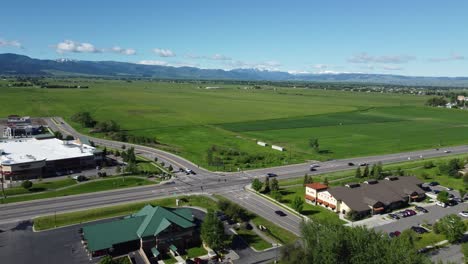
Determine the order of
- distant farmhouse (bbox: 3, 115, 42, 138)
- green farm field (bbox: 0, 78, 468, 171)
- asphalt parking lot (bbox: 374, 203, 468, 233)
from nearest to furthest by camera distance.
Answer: asphalt parking lot (bbox: 374, 203, 468, 233), green farm field (bbox: 0, 78, 468, 171), distant farmhouse (bbox: 3, 115, 42, 138)

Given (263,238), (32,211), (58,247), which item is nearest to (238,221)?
(263,238)

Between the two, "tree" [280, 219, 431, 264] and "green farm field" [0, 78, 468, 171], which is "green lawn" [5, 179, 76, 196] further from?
"tree" [280, 219, 431, 264]

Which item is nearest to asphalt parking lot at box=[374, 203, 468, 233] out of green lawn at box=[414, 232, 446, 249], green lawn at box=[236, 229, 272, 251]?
green lawn at box=[414, 232, 446, 249]

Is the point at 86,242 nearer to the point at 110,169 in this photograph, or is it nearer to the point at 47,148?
the point at 110,169

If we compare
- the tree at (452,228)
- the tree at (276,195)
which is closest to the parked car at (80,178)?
the tree at (276,195)

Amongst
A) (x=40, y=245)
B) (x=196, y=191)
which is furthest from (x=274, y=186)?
(x=40, y=245)

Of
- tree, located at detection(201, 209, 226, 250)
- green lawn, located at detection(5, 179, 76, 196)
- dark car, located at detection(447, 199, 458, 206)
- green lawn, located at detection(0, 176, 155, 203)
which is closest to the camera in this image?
tree, located at detection(201, 209, 226, 250)

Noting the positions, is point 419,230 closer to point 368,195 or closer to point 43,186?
point 368,195
